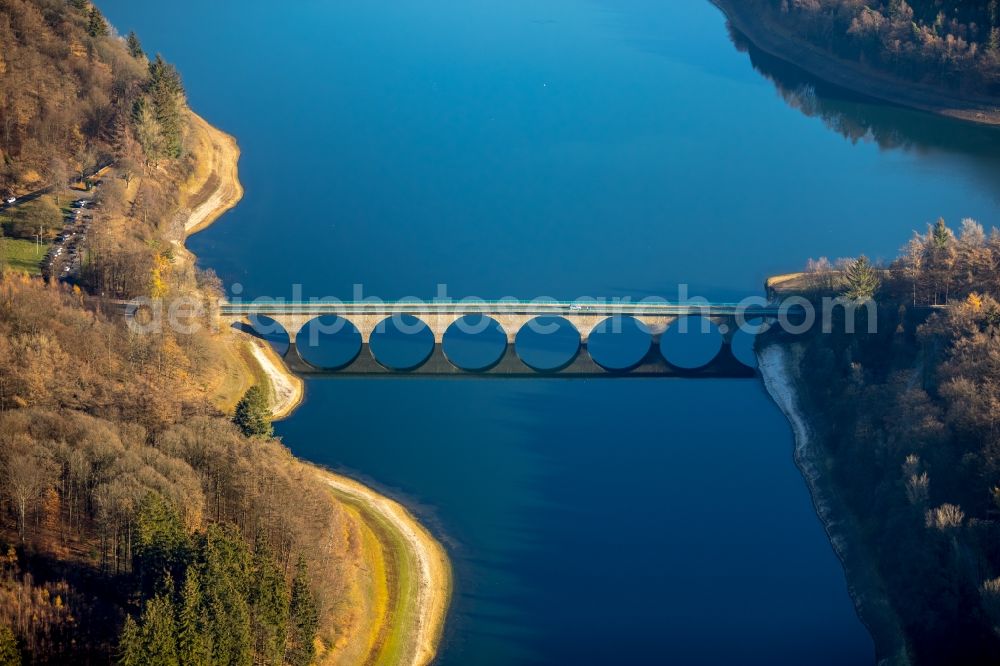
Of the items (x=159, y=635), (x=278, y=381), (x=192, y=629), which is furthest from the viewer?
(x=278, y=381)

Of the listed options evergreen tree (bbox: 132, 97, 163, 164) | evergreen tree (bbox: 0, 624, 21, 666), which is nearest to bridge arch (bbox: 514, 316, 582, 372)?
evergreen tree (bbox: 132, 97, 163, 164)

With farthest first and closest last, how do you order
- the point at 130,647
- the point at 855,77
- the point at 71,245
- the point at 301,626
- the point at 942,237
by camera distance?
the point at 855,77 → the point at 71,245 → the point at 942,237 → the point at 301,626 → the point at 130,647

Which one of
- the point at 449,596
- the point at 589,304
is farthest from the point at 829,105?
the point at 449,596

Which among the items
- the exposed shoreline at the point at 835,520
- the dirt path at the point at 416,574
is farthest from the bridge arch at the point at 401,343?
the exposed shoreline at the point at 835,520

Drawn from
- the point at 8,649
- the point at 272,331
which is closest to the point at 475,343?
the point at 272,331

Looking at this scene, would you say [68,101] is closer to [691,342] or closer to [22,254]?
[22,254]

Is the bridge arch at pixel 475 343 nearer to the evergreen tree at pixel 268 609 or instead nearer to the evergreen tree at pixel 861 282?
the evergreen tree at pixel 861 282

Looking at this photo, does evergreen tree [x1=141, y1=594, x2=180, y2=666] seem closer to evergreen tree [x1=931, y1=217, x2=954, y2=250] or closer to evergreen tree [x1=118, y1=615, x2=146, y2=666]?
evergreen tree [x1=118, y1=615, x2=146, y2=666]
